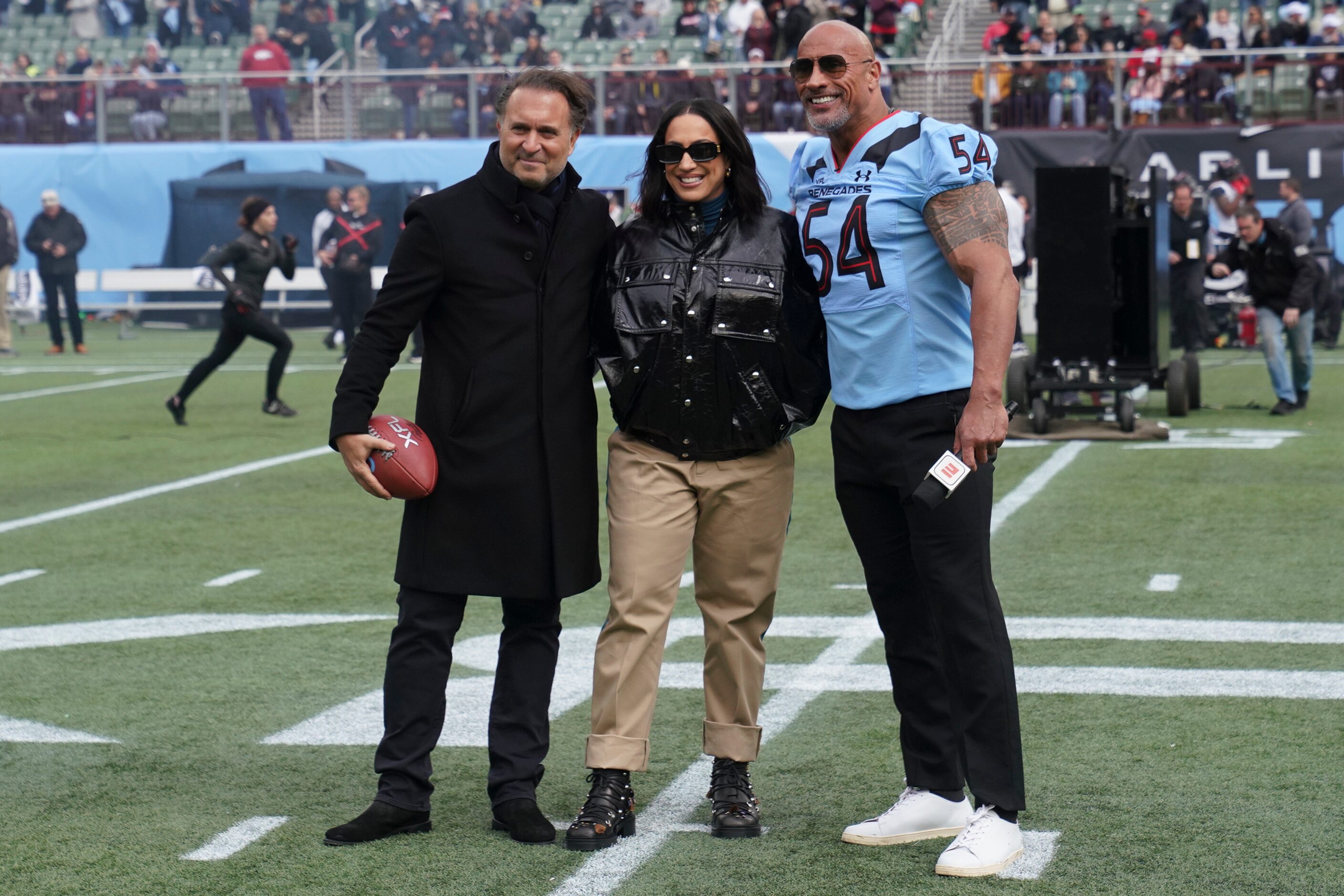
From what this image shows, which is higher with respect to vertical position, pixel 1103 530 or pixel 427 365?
pixel 427 365

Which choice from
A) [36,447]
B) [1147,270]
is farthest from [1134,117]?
[36,447]

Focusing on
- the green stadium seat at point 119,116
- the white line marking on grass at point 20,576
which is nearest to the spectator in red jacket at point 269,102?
the green stadium seat at point 119,116

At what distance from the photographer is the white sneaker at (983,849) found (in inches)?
153

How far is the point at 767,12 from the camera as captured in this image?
27094 millimetres

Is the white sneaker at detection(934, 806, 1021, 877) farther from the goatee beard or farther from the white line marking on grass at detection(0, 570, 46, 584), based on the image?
the white line marking on grass at detection(0, 570, 46, 584)

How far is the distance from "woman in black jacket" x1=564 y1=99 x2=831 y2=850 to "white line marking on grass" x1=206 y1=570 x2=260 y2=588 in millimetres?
3850

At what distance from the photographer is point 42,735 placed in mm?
5180

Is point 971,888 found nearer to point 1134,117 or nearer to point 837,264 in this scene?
point 837,264

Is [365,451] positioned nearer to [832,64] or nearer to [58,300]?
[832,64]

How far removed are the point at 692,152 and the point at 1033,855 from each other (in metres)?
1.79

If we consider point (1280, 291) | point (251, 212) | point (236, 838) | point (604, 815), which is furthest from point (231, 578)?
point (1280, 291)

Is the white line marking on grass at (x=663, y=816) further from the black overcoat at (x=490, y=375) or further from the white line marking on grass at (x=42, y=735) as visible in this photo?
the white line marking on grass at (x=42, y=735)

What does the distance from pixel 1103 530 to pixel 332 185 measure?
59.0 feet

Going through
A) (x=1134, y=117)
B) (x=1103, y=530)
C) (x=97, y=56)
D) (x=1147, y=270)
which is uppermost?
(x=97, y=56)
